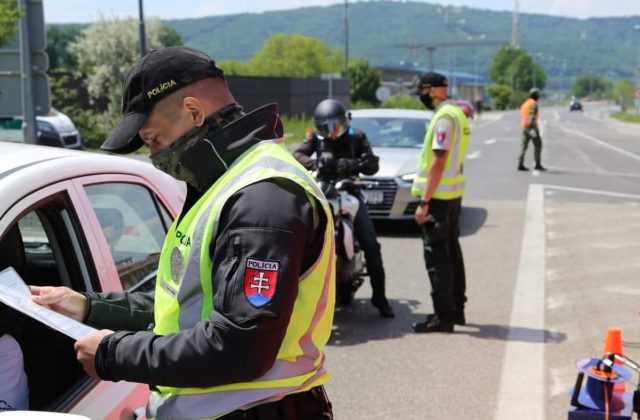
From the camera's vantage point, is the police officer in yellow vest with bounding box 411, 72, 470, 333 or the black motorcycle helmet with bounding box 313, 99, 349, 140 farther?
the black motorcycle helmet with bounding box 313, 99, 349, 140

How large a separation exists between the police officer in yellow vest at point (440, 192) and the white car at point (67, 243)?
3.35 m

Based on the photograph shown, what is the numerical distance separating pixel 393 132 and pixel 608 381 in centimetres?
903

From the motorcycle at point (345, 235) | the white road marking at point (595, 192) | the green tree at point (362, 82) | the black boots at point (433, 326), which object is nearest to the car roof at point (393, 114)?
the white road marking at point (595, 192)

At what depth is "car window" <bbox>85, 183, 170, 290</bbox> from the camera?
9.43 feet

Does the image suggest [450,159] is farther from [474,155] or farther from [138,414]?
[474,155]

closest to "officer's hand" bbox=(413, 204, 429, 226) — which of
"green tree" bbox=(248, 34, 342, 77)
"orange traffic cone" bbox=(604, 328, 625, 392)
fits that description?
"orange traffic cone" bbox=(604, 328, 625, 392)

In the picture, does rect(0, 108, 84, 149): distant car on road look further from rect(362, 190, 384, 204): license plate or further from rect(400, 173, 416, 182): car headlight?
rect(400, 173, 416, 182): car headlight

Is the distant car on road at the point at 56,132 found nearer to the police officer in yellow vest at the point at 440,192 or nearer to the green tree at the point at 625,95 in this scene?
the police officer in yellow vest at the point at 440,192

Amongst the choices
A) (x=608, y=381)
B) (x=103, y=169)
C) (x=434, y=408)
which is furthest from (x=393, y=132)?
(x=103, y=169)

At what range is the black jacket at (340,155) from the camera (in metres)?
6.75

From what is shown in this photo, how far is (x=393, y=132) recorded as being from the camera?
41.2 ft

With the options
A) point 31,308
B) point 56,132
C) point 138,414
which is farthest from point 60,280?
point 56,132

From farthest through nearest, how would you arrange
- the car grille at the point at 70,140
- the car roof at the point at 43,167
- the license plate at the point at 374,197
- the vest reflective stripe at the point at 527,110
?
the vest reflective stripe at the point at 527,110
the car grille at the point at 70,140
the license plate at the point at 374,197
the car roof at the point at 43,167

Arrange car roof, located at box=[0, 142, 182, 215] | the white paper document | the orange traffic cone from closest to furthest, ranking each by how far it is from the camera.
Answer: the white paper document → car roof, located at box=[0, 142, 182, 215] → the orange traffic cone
